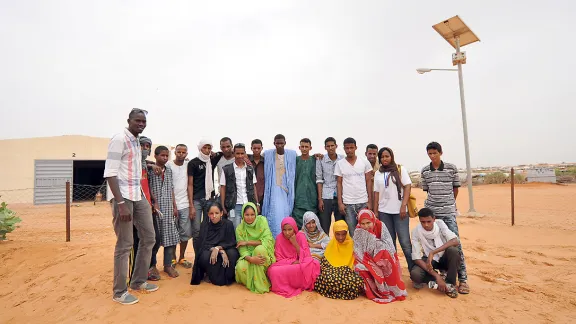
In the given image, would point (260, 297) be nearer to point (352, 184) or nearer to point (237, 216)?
point (237, 216)

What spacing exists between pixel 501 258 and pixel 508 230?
9.94ft

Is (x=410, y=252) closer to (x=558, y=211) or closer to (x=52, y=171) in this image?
(x=558, y=211)

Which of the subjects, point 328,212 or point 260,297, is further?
point 328,212

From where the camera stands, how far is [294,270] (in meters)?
4.04

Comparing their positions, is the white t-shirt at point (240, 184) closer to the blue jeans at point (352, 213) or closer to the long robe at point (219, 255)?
the long robe at point (219, 255)

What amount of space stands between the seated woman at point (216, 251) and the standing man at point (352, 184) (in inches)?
67.3

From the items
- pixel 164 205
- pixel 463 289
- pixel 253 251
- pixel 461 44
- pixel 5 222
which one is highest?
pixel 461 44

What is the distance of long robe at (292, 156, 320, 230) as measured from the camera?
5.14 meters

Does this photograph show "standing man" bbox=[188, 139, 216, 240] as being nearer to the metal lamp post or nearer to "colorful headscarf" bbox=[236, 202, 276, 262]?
"colorful headscarf" bbox=[236, 202, 276, 262]

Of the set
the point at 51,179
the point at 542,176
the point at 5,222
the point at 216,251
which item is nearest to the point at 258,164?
the point at 216,251

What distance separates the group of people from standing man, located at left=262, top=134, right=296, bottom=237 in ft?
0.06

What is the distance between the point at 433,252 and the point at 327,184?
1.83 m

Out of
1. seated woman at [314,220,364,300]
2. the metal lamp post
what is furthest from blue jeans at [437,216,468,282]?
the metal lamp post

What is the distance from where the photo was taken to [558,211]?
1117 centimetres
